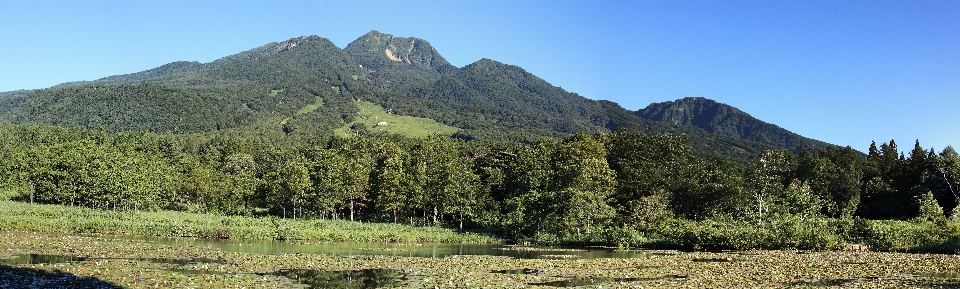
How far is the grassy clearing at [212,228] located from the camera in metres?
46.3

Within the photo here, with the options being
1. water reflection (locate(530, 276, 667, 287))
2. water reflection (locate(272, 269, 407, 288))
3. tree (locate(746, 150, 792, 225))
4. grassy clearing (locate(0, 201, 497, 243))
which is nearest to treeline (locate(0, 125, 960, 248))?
tree (locate(746, 150, 792, 225))

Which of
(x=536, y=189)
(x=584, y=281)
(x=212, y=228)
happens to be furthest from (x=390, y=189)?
(x=584, y=281)

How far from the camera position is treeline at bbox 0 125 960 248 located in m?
60.8

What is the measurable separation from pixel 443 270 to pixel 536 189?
3952cm

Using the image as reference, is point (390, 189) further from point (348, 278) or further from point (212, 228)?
point (348, 278)

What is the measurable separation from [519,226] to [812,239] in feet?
87.1

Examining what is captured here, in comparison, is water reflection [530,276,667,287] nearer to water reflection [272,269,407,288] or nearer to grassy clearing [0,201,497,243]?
water reflection [272,269,407,288]

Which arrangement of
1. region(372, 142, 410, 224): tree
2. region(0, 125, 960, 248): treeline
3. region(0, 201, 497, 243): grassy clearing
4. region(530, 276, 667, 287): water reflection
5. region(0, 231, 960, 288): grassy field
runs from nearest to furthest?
region(0, 231, 960, 288): grassy field → region(530, 276, 667, 287): water reflection → region(0, 201, 497, 243): grassy clearing → region(0, 125, 960, 248): treeline → region(372, 142, 410, 224): tree

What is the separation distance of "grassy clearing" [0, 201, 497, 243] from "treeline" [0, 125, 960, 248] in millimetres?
9722

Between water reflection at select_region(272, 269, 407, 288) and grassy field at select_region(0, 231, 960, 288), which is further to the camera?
water reflection at select_region(272, 269, 407, 288)

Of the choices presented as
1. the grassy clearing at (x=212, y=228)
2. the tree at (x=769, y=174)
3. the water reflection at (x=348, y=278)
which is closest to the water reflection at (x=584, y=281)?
the water reflection at (x=348, y=278)

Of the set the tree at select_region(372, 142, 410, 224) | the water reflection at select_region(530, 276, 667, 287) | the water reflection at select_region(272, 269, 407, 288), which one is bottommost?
the water reflection at select_region(530, 276, 667, 287)

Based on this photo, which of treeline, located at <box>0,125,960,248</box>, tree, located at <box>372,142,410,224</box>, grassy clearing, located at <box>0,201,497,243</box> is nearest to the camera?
grassy clearing, located at <box>0,201,497,243</box>

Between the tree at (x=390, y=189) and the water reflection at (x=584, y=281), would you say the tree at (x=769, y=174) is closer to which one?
the tree at (x=390, y=189)
